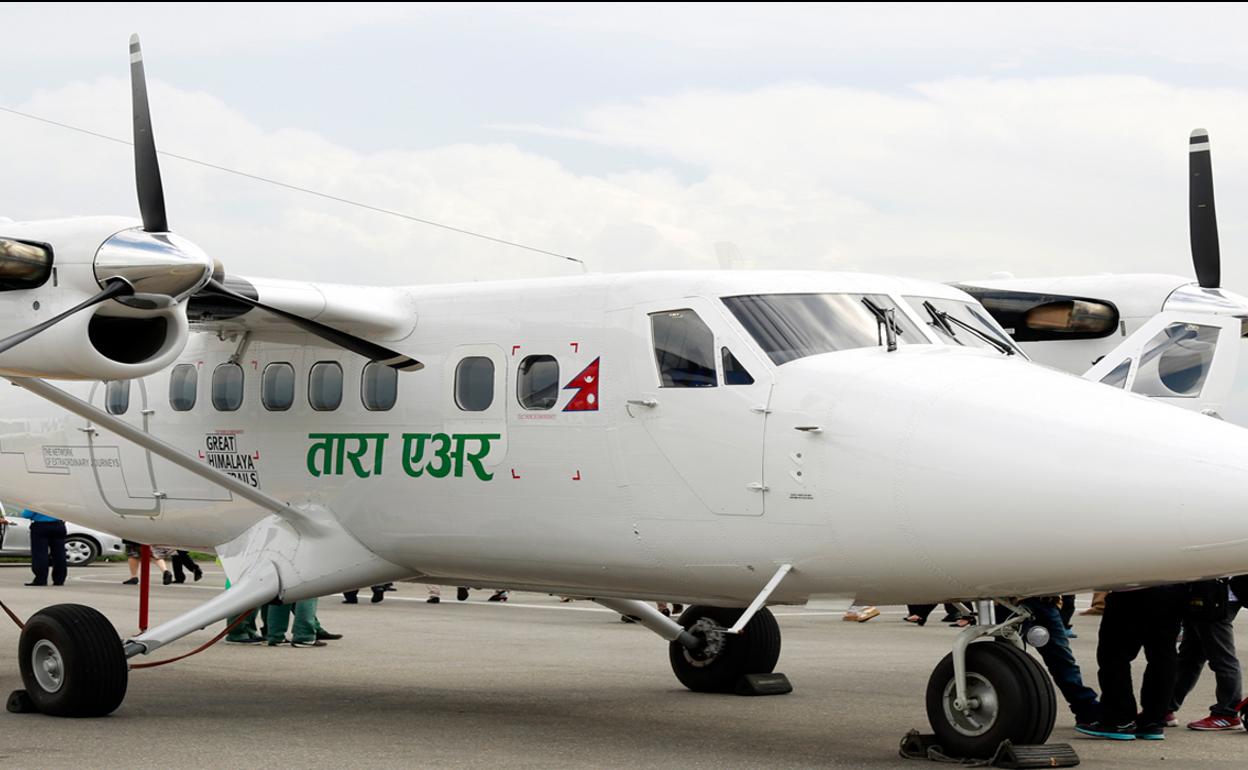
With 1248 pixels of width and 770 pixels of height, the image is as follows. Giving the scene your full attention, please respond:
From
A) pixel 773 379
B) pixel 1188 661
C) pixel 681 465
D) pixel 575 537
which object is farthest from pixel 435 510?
pixel 1188 661

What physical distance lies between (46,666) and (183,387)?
239 cm

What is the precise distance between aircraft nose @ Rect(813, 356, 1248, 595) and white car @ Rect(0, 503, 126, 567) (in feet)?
81.7

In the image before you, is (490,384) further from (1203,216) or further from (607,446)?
(1203,216)

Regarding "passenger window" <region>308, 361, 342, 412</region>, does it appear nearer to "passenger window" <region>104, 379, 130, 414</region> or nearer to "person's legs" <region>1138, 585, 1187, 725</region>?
"passenger window" <region>104, 379, 130, 414</region>

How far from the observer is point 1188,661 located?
36.1ft

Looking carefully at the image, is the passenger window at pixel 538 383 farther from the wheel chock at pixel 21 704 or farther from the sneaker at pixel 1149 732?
the sneaker at pixel 1149 732

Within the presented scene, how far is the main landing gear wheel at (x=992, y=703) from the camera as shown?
8289mm

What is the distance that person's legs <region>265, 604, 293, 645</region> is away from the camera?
16281mm

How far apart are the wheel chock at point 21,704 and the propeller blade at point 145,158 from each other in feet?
11.0

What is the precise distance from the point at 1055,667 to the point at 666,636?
3.23 metres

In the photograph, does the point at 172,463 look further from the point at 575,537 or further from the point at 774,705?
the point at 774,705

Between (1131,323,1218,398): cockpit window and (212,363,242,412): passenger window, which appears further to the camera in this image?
(212,363,242,412): passenger window

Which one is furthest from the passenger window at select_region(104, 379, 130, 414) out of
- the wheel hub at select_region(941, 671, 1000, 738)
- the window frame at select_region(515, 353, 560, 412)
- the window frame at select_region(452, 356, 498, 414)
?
the wheel hub at select_region(941, 671, 1000, 738)

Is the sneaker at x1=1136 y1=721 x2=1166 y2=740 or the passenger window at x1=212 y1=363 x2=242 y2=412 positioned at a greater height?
the passenger window at x1=212 y1=363 x2=242 y2=412
